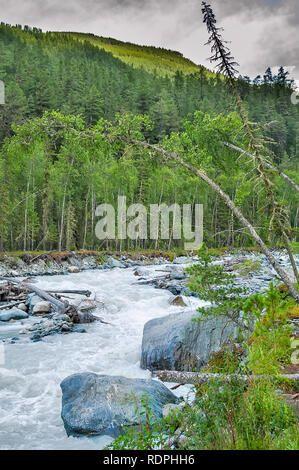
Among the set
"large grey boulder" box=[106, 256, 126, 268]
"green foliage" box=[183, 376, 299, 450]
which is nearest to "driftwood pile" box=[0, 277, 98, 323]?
"green foliage" box=[183, 376, 299, 450]

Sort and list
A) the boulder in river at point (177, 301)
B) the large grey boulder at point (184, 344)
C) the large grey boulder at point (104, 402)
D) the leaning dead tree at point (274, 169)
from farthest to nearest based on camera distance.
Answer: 1. the boulder in river at point (177, 301)
2. the large grey boulder at point (184, 344)
3. the leaning dead tree at point (274, 169)
4. the large grey boulder at point (104, 402)

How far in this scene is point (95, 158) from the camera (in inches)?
269

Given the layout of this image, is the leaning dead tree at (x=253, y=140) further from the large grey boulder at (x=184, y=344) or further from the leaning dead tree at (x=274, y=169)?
the large grey boulder at (x=184, y=344)

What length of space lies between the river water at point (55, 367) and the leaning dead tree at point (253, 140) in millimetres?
3618

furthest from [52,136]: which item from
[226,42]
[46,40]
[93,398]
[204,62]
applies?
[46,40]

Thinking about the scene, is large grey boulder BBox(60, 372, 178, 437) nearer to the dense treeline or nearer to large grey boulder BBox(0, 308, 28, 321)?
the dense treeline

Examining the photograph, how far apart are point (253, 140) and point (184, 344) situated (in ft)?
14.9

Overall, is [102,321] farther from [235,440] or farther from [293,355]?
[235,440]

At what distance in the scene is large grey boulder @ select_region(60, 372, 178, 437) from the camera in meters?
4.67

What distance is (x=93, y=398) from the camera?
16.4ft

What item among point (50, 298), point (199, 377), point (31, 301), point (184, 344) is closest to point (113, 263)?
point (31, 301)

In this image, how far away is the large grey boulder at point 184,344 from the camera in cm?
669

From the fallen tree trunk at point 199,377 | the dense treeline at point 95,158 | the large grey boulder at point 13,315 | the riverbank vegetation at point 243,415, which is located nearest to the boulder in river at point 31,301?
the large grey boulder at point 13,315

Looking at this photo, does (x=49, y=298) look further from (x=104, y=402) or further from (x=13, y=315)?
(x=104, y=402)
